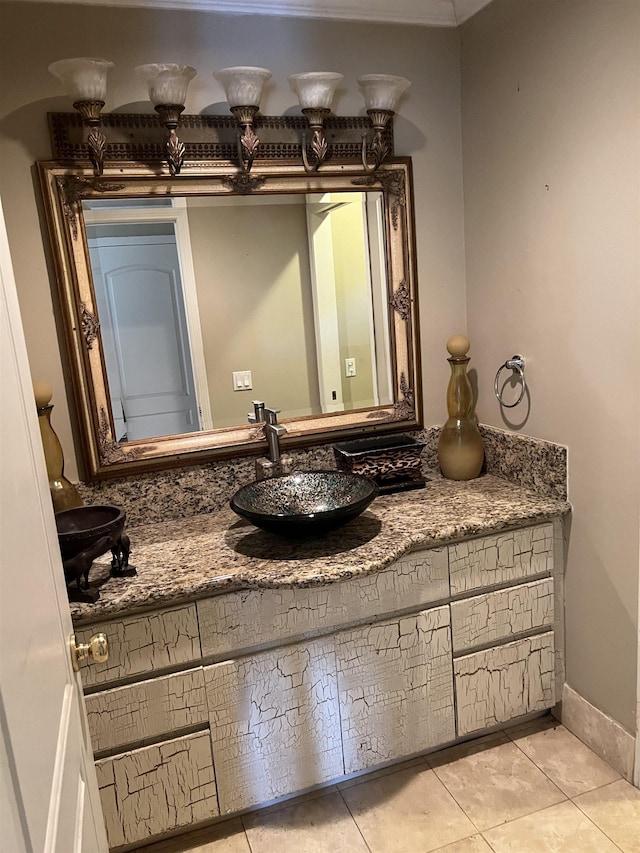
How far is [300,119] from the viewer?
2029mm

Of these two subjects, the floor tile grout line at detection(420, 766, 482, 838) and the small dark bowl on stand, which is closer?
the small dark bowl on stand

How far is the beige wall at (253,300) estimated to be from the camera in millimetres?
2021

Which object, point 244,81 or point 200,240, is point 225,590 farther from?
point 244,81

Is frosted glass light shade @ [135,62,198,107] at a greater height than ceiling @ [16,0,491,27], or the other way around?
ceiling @ [16,0,491,27]

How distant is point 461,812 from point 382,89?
2.15 m

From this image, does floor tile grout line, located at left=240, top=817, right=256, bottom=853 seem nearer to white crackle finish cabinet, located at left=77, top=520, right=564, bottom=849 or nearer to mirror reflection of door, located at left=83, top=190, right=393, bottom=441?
white crackle finish cabinet, located at left=77, top=520, right=564, bottom=849

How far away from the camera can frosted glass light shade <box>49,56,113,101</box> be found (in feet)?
5.39

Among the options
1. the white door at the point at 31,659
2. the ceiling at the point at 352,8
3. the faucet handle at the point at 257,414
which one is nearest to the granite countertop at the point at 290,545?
the faucet handle at the point at 257,414

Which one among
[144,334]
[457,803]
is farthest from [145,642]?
[457,803]

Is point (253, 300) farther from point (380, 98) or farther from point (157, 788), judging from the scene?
point (157, 788)

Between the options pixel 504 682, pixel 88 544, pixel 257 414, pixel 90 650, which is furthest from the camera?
pixel 257 414

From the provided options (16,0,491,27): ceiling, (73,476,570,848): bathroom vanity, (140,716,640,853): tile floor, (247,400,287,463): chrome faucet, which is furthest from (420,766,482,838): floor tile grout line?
(16,0,491,27): ceiling

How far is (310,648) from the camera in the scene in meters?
1.75

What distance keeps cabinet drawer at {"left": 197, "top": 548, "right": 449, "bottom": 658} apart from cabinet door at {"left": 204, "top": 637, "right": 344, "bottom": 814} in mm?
55
